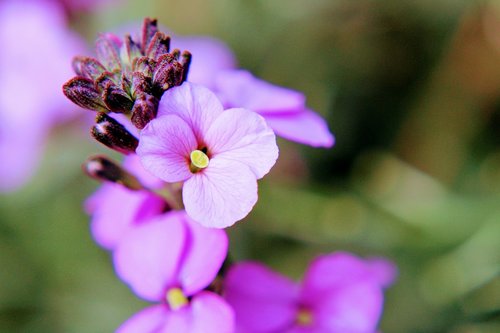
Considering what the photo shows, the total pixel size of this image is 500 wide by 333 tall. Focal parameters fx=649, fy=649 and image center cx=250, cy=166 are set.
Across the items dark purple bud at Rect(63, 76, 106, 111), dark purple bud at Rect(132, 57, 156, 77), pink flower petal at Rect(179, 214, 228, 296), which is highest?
dark purple bud at Rect(132, 57, 156, 77)

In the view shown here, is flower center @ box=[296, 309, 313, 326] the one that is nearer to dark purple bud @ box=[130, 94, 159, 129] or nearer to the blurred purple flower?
the blurred purple flower

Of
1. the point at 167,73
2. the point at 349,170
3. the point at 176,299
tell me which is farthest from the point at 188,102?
the point at 349,170

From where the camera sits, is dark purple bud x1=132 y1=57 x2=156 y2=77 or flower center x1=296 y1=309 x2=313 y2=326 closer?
dark purple bud x1=132 y1=57 x2=156 y2=77

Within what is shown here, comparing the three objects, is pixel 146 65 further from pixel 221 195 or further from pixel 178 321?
pixel 178 321

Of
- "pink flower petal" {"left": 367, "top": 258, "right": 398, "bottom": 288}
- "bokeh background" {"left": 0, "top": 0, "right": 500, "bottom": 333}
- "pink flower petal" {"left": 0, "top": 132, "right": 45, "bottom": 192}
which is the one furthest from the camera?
"pink flower petal" {"left": 0, "top": 132, "right": 45, "bottom": 192}

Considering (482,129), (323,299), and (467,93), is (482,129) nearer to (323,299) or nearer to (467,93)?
(467,93)

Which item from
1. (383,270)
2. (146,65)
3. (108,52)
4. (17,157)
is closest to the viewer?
(146,65)

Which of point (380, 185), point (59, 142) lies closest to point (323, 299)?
point (380, 185)

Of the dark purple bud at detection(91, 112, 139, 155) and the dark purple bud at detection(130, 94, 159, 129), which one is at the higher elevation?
the dark purple bud at detection(130, 94, 159, 129)

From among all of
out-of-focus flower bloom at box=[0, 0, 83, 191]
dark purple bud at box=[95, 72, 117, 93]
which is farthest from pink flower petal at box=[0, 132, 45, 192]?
dark purple bud at box=[95, 72, 117, 93]

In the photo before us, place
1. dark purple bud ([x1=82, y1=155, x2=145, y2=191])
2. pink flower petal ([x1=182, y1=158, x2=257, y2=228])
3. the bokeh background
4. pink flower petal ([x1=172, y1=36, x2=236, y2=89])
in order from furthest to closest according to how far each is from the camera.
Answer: pink flower petal ([x1=172, y1=36, x2=236, y2=89]) → the bokeh background → dark purple bud ([x1=82, y1=155, x2=145, y2=191]) → pink flower petal ([x1=182, y1=158, x2=257, y2=228])
